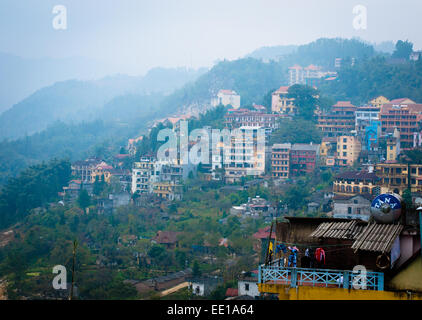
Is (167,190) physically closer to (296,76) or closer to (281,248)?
(281,248)

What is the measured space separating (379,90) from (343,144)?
7378 mm

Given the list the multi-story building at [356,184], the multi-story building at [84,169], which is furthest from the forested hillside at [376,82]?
the multi-story building at [84,169]

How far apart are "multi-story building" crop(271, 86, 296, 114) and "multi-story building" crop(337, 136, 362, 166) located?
159 inches

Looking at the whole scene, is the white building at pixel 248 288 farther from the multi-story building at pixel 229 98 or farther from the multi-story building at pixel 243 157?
the multi-story building at pixel 229 98

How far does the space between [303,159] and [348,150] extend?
1429 mm

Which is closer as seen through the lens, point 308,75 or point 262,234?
point 262,234

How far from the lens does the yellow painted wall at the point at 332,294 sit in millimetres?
2453

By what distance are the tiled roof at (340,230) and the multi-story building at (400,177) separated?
10526mm

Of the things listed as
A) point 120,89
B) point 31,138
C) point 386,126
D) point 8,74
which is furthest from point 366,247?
point 120,89

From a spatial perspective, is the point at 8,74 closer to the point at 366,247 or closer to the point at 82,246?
the point at 82,246

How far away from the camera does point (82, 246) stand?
14.4 meters

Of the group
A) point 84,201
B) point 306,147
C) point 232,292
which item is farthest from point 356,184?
point 84,201

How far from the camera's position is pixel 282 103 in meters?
22.7

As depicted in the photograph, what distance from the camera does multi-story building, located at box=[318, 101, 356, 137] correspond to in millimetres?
20663
